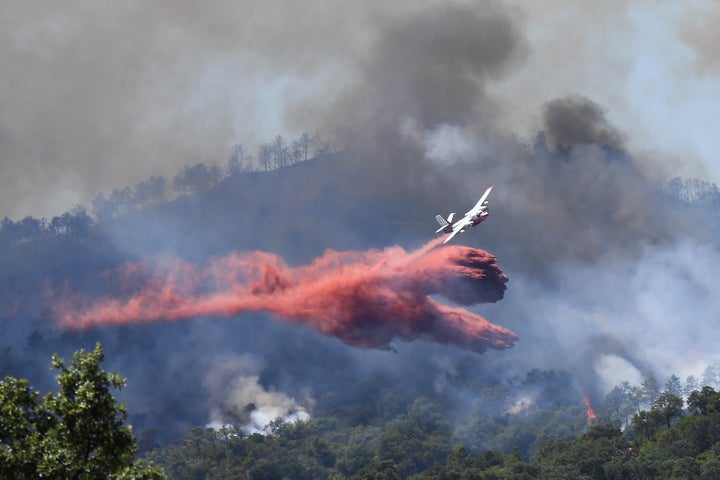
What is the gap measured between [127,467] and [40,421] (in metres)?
4.16

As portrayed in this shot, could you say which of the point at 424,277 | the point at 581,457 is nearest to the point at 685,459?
the point at 581,457

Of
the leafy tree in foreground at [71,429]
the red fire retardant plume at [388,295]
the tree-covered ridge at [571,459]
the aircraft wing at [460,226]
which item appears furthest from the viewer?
the tree-covered ridge at [571,459]

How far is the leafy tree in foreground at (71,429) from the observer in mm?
40062

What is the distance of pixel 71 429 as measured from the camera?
41.1 metres

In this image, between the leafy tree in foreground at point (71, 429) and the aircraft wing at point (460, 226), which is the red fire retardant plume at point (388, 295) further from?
the leafy tree in foreground at point (71, 429)

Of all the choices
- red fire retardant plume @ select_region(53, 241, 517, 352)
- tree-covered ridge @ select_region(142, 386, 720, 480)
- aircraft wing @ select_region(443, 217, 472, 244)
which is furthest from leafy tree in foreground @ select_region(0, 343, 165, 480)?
tree-covered ridge @ select_region(142, 386, 720, 480)

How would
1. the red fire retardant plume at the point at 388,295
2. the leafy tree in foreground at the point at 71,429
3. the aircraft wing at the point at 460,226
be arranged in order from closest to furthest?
the leafy tree in foreground at the point at 71,429 < the red fire retardant plume at the point at 388,295 < the aircraft wing at the point at 460,226

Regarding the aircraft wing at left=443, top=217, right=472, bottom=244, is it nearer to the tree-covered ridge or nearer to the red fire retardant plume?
the red fire retardant plume

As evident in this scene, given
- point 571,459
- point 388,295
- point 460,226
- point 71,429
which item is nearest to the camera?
point 71,429

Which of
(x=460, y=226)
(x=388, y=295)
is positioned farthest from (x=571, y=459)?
(x=460, y=226)

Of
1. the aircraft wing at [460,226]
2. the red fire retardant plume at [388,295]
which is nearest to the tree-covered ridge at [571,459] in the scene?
the red fire retardant plume at [388,295]

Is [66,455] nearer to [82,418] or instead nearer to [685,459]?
[82,418]

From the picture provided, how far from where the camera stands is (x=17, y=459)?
3972cm

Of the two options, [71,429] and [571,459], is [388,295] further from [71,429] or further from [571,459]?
[71,429]
